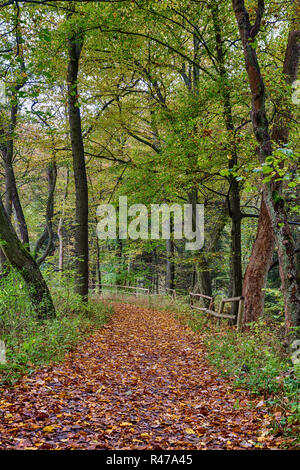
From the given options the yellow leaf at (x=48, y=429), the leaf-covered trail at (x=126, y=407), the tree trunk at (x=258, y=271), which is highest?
the tree trunk at (x=258, y=271)

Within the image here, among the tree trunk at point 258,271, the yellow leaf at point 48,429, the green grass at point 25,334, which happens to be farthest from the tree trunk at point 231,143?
the yellow leaf at point 48,429

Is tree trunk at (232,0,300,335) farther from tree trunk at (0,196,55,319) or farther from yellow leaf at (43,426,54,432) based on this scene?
tree trunk at (0,196,55,319)

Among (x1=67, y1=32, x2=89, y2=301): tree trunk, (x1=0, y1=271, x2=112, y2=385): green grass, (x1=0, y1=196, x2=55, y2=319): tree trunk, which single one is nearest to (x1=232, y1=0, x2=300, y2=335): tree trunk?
(x1=0, y1=271, x2=112, y2=385): green grass

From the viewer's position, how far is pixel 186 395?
211 inches

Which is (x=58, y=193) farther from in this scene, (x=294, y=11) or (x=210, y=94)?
(x=294, y=11)

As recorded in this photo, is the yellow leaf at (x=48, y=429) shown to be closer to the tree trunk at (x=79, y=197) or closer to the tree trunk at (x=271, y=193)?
the tree trunk at (x=271, y=193)

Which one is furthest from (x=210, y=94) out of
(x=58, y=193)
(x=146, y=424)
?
(x=58, y=193)

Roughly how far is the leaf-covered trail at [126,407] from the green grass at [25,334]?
0.86 feet

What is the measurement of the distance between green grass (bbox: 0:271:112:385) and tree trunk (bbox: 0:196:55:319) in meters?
0.19

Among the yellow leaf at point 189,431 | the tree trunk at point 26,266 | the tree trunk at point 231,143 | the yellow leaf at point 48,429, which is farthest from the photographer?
the tree trunk at point 231,143

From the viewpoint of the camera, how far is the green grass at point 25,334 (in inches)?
204

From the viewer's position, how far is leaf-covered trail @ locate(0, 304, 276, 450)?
3.51 m

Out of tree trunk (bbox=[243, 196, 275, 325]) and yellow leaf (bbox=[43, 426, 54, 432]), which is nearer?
yellow leaf (bbox=[43, 426, 54, 432])

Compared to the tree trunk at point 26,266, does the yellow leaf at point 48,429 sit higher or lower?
lower
